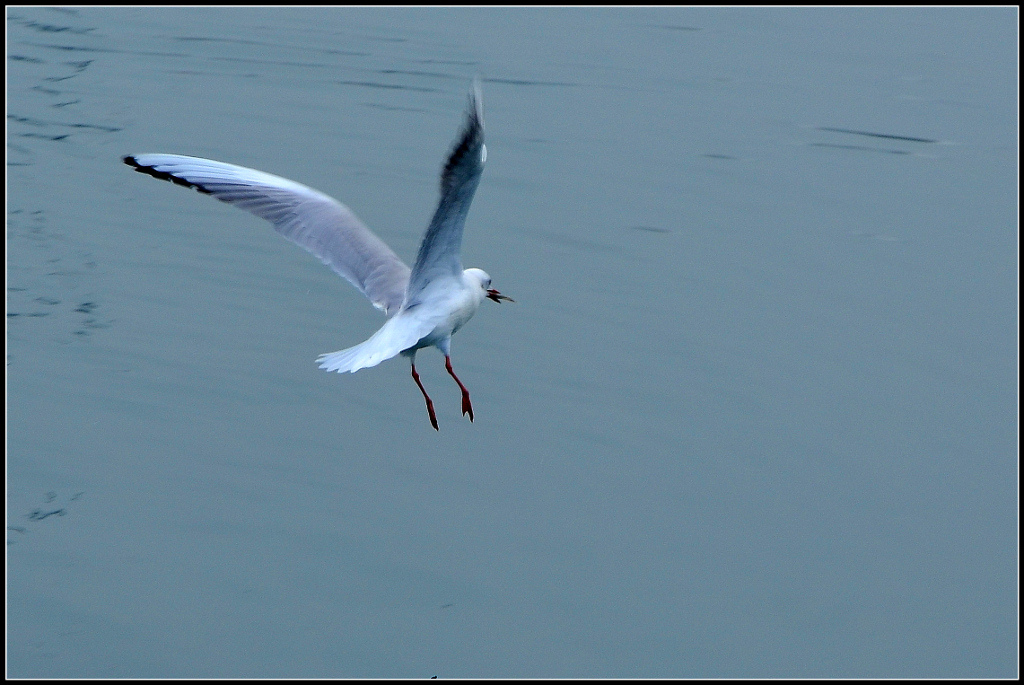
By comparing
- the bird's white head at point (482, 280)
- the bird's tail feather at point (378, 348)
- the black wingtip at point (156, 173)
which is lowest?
the bird's tail feather at point (378, 348)

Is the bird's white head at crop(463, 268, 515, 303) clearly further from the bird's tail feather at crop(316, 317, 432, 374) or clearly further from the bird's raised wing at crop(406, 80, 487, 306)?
the bird's tail feather at crop(316, 317, 432, 374)

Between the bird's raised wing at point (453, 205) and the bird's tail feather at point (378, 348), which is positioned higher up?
the bird's raised wing at point (453, 205)

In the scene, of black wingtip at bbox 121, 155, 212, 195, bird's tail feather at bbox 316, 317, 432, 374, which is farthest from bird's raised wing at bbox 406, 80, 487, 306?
black wingtip at bbox 121, 155, 212, 195

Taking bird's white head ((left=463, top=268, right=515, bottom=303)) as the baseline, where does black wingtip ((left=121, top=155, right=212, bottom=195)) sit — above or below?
above

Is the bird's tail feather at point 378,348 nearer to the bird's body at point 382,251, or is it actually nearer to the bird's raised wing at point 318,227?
the bird's body at point 382,251

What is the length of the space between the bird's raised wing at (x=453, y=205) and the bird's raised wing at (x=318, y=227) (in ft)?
1.54

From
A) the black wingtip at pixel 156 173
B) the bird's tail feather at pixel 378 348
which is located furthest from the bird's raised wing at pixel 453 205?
the black wingtip at pixel 156 173

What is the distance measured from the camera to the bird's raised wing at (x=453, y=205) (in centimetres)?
468

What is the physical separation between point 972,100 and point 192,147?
6233 mm

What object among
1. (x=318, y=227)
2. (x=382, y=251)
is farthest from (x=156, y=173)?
(x=382, y=251)

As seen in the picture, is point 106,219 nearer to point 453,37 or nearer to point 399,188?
point 399,188

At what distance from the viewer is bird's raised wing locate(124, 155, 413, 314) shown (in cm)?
608

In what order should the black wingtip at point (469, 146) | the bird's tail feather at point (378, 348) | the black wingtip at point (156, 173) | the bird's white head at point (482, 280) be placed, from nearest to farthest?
1. the black wingtip at point (469, 146)
2. the bird's tail feather at point (378, 348)
3. the black wingtip at point (156, 173)
4. the bird's white head at point (482, 280)

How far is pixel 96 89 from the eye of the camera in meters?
11.1
